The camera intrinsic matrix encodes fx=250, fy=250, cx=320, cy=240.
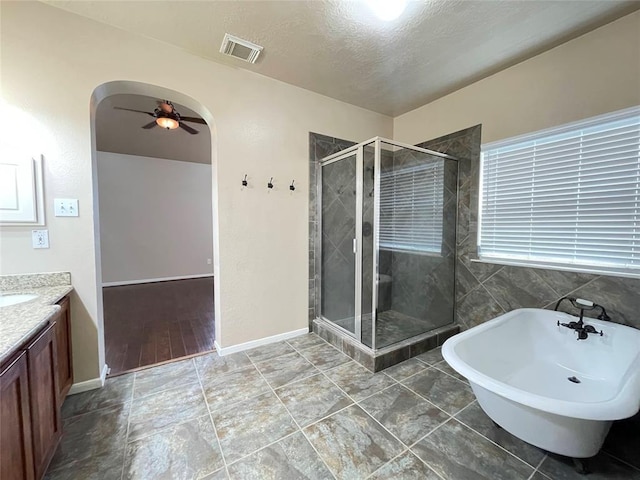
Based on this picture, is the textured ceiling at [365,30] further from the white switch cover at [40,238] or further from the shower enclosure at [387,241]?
the white switch cover at [40,238]

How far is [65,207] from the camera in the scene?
1812 millimetres

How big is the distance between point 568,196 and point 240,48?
302 centimetres

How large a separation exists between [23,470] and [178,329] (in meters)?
2.16

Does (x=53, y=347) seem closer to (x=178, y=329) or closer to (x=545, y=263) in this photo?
(x=178, y=329)

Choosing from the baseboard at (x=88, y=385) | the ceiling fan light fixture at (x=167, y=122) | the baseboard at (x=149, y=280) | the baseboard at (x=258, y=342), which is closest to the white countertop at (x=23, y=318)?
the baseboard at (x=88, y=385)

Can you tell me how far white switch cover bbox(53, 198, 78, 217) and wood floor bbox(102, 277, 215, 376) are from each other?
54.1 inches

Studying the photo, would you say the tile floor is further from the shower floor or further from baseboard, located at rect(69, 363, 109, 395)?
the shower floor

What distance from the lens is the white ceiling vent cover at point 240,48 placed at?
6.63 feet

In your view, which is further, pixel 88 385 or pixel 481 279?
pixel 481 279

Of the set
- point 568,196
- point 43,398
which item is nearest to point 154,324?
point 43,398

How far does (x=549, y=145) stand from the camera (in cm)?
217

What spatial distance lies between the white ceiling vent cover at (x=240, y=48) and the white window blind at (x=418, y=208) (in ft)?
5.84

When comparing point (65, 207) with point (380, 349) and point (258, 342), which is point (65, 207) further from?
point (380, 349)

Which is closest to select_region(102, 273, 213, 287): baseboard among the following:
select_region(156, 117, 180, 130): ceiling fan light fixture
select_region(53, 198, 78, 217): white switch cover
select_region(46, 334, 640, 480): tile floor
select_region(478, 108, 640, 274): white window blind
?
select_region(156, 117, 180, 130): ceiling fan light fixture
